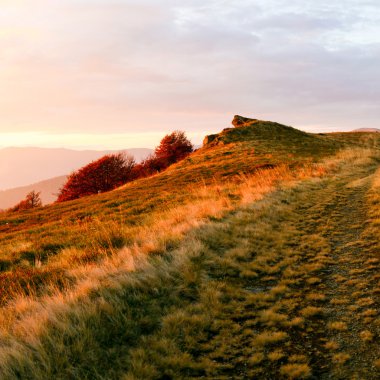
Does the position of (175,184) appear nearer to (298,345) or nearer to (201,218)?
(201,218)

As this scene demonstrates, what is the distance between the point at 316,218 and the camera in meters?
11.7

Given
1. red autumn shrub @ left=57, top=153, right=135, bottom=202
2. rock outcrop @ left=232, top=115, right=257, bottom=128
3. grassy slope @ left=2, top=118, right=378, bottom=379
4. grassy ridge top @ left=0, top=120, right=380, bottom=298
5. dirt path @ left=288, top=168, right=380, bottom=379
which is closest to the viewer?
dirt path @ left=288, top=168, right=380, bottom=379

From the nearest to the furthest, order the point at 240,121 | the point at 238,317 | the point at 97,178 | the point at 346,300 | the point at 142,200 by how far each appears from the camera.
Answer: the point at 238,317 → the point at 346,300 → the point at 142,200 → the point at 240,121 → the point at 97,178

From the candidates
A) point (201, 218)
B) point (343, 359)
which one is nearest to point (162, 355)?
point (343, 359)

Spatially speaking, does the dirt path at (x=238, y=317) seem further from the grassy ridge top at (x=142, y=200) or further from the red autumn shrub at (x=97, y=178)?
the red autumn shrub at (x=97, y=178)

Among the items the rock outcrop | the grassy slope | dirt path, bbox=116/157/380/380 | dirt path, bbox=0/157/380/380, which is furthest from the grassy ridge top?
dirt path, bbox=116/157/380/380

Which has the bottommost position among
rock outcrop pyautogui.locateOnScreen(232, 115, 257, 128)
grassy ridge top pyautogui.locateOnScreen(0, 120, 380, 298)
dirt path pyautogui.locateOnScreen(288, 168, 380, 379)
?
dirt path pyautogui.locateOnScreen(288, 168, 380, 379)

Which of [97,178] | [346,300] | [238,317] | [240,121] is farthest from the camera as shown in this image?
[97,178]

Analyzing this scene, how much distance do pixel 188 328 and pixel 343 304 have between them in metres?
2.81

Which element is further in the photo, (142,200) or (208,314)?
(142,200)

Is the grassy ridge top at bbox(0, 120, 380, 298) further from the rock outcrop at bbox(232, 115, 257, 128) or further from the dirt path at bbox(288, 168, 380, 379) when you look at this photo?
the dirt path at bbox(288, 168, 380, 379)

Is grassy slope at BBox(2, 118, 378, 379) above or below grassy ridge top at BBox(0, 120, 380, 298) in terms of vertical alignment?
below

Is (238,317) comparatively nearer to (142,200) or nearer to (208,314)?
(208,314)

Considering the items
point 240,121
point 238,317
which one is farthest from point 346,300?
point 240,121
